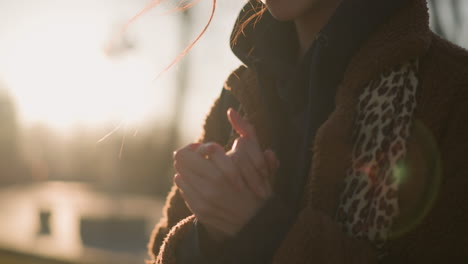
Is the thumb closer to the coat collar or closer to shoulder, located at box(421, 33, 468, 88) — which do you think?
the coat collar

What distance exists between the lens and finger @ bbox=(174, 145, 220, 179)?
167 centimetres

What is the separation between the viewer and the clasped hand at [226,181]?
1658mm

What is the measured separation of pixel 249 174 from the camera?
1.67 metres

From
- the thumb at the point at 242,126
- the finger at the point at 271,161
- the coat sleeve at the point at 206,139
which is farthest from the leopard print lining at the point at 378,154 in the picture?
the coat sleeve at the point at 206,139

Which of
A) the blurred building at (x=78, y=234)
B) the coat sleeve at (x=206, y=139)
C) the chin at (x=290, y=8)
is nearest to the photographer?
the chin at (x=290, y=8)

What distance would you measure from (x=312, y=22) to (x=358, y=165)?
2.36 feet

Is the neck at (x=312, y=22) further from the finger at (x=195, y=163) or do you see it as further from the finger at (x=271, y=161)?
the finger at (x=195, y=163)

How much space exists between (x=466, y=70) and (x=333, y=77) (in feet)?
1.38

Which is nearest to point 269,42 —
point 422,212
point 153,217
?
point 422,212

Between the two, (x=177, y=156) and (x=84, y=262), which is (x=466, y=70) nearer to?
(x=177, y=156)

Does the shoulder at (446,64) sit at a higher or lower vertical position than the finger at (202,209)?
higher

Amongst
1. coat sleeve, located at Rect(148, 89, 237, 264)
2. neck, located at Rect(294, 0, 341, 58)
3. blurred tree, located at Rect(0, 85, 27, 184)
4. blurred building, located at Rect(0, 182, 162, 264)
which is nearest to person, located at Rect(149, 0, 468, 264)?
neck, located at Rect(294, 0, 341, 58)

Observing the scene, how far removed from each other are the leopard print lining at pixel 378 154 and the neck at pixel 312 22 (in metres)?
0.45

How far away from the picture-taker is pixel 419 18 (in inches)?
69.4
